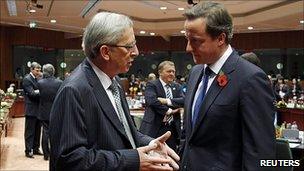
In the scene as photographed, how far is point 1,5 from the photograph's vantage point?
10.7 m

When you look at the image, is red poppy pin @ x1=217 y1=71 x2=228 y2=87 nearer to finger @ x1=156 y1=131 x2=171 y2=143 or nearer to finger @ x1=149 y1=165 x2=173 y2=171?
finger @ x1=156 y1=131 x2=171 y2=143

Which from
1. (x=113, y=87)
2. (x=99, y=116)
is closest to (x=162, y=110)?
(x=113, y=87)

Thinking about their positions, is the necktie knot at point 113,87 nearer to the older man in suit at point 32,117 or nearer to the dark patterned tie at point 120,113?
the dark patterned tie at point 120,113

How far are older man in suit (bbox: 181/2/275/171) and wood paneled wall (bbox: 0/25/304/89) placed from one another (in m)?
14.7

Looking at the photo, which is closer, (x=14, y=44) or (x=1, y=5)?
(x=1, y=5)

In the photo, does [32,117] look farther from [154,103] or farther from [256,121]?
[256,121]

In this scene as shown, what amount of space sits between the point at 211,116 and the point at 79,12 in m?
10.1

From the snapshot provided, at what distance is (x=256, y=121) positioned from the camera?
196 cm

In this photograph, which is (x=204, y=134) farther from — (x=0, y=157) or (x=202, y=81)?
(x=0, y=157)

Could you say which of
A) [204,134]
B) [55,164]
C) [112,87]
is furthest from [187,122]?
[55,164]

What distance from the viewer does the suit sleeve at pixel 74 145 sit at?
1635 millimetres

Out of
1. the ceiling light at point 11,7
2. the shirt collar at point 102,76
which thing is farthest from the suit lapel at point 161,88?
the ceiling light at point 11,7

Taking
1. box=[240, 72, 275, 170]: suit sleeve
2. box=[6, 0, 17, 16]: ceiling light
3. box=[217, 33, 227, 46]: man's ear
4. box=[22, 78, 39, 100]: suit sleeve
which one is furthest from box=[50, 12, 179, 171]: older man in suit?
box=[6, 0, 17, 16]: ceiling light

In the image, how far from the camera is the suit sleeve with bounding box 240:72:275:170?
196cm
